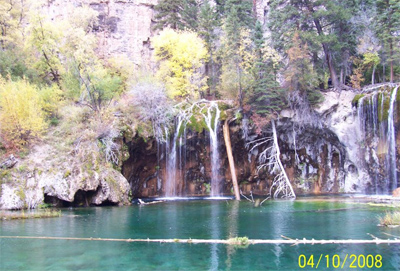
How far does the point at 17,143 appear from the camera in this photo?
24469mm

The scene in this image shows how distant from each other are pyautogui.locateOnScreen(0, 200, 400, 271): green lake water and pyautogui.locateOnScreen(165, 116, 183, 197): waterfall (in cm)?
810

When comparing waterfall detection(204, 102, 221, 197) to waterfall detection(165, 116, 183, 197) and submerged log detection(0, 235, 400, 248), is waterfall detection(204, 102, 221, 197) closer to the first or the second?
waterfall detection(165, 116, 183, 197)

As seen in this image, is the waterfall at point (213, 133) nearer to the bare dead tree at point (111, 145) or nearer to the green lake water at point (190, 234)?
the bare dead tree at point (111, 145)

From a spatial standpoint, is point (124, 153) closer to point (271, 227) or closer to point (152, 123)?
point (152, 123)

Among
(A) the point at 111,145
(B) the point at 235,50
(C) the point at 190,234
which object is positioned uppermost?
(B) the point at 235,50

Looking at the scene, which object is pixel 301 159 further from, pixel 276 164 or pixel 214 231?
pixel 214 231

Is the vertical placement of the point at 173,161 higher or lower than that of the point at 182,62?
lower

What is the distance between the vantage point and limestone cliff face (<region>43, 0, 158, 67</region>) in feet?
143

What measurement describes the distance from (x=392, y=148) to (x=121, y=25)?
32.2 meters

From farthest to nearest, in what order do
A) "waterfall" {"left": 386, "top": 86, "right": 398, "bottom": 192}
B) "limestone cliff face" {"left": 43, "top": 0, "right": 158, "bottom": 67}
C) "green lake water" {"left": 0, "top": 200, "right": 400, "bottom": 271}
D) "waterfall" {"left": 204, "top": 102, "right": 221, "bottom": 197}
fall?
"limestone cliff face" {"left": 43, "top": 0, "right": 158, "bottom": 67}
"waterfall" {"left": 204, "top": 102, "right": 221, "bottom": 197}
"waterfall" {"left": 386, "top": 86, "right": 398, "bottom": 192}
"green lake water" {"left": 0, "top": 200, "right": 400, "bottom": 271}

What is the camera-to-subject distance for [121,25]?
44344 mm

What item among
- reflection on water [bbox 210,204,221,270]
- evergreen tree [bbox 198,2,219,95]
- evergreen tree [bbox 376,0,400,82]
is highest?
evergreen tree [bbox 198,2,219,95]

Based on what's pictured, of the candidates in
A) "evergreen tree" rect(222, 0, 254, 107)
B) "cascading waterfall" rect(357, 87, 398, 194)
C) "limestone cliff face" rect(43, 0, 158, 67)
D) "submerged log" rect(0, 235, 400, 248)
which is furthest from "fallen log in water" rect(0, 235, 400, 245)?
"limestone cliff face" rect(43, 0, 158, 67)

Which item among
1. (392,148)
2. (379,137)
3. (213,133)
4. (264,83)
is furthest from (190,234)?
(379,137)
